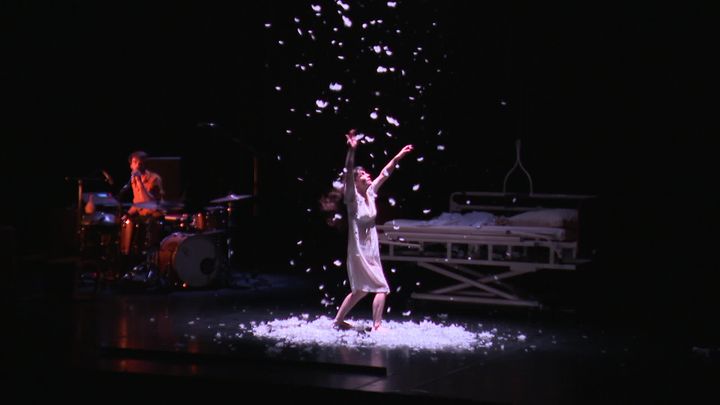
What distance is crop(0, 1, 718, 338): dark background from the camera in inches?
456

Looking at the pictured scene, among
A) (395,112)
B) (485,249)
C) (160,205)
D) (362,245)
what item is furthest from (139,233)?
(362,245)

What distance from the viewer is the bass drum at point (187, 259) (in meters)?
13.0

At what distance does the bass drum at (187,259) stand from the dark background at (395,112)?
1409 mm

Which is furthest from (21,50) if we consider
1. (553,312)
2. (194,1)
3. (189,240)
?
(553,312)

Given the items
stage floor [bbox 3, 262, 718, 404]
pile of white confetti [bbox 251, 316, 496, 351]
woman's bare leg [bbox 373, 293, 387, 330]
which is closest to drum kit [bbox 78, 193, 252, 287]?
stage floor [bbox 3, 262, 718, 404]

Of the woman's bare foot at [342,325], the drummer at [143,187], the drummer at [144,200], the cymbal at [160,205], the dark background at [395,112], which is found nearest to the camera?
the woman's bare foot at [342,325]

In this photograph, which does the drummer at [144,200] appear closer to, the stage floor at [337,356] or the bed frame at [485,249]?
the stage floor at [337,356]

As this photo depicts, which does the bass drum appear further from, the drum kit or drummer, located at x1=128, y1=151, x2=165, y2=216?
drummer, located at x1=128, y1=151, x2=165, y2=216

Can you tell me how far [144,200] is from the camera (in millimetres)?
13336

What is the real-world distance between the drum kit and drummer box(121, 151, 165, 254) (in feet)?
0.04

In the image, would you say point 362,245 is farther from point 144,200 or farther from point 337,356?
point 144,200

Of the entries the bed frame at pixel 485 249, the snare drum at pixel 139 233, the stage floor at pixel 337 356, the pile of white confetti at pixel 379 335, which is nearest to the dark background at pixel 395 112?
the bed frame at pixel 485 249

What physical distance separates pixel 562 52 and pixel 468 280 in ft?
9.09

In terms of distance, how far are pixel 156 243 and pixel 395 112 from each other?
3.43 m
